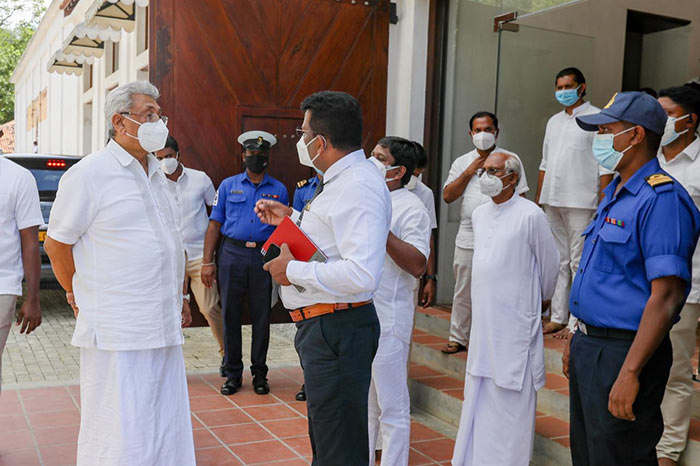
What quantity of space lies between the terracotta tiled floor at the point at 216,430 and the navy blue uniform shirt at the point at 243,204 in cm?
130

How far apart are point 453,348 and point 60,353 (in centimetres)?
385

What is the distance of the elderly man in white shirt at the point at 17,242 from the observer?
12.2 ft

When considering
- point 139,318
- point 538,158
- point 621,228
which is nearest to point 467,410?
point 621,228

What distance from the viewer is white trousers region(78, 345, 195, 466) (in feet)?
9.84

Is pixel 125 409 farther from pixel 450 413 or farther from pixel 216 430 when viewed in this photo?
pixel 450 413

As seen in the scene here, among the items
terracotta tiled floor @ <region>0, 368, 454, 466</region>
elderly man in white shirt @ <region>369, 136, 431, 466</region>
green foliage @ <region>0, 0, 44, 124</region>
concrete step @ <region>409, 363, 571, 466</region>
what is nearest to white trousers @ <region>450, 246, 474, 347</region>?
concrete step @ <region>409, 363, 571, 466</region>

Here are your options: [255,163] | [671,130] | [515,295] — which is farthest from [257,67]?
[671,130]

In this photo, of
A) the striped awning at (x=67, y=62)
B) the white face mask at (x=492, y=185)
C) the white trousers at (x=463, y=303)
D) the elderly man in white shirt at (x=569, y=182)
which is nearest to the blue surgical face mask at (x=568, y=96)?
the elderly man in white shirt at (x=569, y=182)

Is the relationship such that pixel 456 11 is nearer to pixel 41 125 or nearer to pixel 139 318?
pixel 139 318

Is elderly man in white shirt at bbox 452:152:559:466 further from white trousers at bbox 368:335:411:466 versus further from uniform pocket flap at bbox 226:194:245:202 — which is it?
uniform pocket flap at bbox 226:194:245:202

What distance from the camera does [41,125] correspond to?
25.3 meters

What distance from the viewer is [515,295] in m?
3.75

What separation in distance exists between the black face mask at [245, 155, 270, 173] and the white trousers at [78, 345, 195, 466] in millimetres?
2782

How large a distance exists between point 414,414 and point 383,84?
10.5ft
